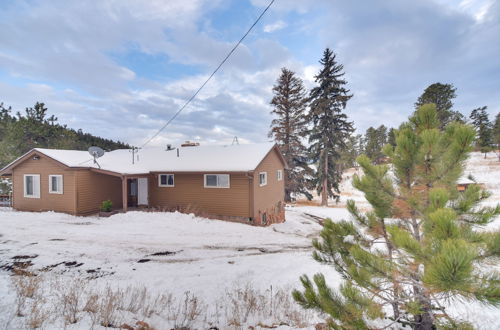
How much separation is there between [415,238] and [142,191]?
15.9 m

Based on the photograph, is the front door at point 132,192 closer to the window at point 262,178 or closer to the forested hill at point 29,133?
the window at point 262,178

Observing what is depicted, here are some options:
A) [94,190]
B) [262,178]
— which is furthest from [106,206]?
[262,178]

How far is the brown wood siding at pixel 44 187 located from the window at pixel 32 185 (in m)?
0.24

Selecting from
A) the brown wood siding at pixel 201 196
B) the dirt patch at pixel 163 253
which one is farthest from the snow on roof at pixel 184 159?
the dirt patch at pixel 163 253

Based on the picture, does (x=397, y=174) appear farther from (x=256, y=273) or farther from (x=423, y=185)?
(x=256, y=273)

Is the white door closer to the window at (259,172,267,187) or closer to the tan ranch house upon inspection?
the tan ranch house

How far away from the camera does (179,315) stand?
4.07m

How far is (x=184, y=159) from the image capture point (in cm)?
1534

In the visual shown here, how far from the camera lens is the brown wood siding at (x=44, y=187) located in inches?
513

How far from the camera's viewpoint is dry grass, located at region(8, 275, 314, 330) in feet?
10.8

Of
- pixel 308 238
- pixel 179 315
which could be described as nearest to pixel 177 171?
pixel 308 238

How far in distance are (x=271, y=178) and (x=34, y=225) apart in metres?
14.1

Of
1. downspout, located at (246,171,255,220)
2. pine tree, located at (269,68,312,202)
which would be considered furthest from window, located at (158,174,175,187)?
pine tree, located at (269,68,312,202)

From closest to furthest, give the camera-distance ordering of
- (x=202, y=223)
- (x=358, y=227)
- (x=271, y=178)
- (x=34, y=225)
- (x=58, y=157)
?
(x=358, y=227) < (x=34, y=225) < (x=202, y=223) < (x=58, y=157) < (x=271, y=178)
